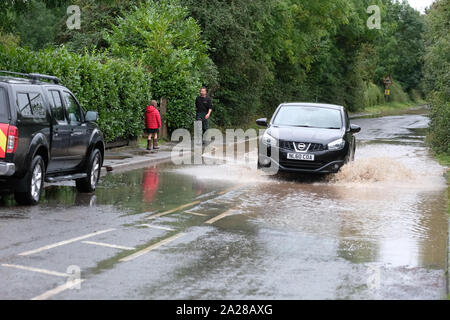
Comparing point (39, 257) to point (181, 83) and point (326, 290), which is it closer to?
point (326, 290)

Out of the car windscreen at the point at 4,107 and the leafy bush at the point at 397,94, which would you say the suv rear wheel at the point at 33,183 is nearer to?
the car windscreen at the point at 4,107

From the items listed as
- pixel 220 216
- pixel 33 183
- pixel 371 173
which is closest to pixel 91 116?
pixel 33 183

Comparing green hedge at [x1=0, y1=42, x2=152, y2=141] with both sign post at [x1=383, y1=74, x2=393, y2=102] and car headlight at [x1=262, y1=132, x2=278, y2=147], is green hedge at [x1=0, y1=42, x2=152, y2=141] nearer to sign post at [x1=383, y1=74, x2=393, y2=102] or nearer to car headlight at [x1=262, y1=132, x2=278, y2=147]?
car headlight at [x1=262, y1=132, x2=278, y2=147]

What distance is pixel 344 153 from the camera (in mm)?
17938

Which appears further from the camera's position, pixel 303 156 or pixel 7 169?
pixel 303 156

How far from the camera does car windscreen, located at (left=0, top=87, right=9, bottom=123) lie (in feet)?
39.1

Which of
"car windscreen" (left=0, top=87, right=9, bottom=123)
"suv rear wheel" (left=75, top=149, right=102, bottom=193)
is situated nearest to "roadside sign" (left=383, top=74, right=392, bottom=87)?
"suv rear wheel" (left=75, top=149, right=102, bottom=193)

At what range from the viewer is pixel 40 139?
12617 millimetres

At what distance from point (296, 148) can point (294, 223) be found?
5994 millimetres

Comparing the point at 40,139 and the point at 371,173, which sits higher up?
the point at 40,139

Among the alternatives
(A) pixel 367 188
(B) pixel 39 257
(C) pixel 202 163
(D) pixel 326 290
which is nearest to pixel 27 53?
(C) pixel 202 163

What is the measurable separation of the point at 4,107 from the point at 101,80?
35.2ft

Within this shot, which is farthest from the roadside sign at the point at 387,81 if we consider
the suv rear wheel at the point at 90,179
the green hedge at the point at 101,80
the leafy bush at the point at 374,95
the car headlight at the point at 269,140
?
the suv rear wheel at the point at 90,179

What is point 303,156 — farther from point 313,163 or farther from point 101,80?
point 101,80
